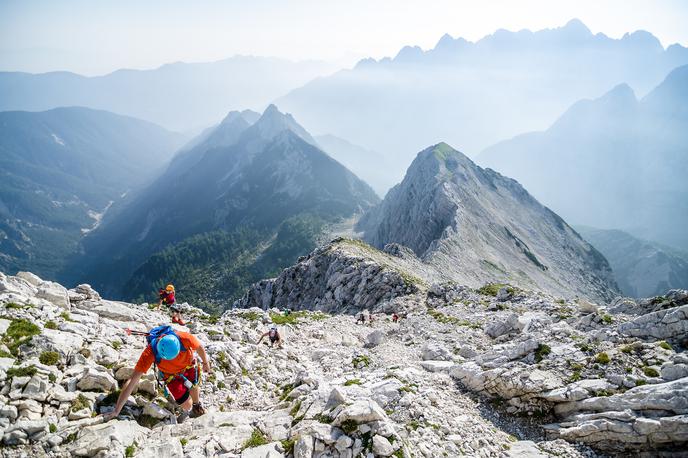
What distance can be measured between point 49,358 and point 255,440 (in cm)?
732

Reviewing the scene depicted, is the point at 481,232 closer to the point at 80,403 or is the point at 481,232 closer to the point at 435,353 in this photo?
the point at 435,353

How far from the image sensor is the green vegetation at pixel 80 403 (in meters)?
10.7

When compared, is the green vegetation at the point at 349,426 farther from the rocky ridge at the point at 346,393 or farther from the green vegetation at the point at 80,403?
the green vegetation at the point at 80,403

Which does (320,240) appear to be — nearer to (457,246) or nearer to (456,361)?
(457,246)

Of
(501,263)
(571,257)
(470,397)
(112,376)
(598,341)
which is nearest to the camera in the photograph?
(112,376)

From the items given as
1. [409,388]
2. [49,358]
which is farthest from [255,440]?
[49,358]

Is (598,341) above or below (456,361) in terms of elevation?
above

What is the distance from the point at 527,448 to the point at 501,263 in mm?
97695

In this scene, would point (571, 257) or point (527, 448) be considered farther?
point (571, 257)

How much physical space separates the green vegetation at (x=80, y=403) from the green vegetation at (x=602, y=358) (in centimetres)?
1901

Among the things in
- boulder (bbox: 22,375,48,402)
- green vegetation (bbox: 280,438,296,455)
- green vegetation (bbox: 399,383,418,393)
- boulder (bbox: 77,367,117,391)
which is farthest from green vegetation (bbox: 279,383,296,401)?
boulder (bbox: 22,375,48,402)

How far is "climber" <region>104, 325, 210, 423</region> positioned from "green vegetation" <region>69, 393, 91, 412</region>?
0.83 metres

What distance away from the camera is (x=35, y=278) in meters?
19.6

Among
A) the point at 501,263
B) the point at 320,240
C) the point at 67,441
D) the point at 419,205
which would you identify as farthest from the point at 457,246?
the point at 320,240
